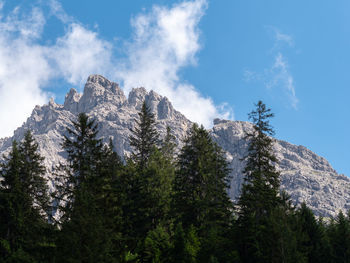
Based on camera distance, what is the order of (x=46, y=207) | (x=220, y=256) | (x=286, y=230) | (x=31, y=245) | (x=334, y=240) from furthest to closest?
(x=334, y=240)
(x=46, y=207)
(x=220, y=256)
(x=286, y=230)
(x=31, y=245)

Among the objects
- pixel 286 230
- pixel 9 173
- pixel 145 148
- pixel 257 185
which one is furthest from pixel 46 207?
pixel 286 230

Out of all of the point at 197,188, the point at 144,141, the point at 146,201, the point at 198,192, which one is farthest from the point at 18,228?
the point at 144,141

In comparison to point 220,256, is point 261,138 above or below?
above

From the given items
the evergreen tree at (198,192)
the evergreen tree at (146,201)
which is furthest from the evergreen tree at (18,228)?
the evergreen tree at (198,192)

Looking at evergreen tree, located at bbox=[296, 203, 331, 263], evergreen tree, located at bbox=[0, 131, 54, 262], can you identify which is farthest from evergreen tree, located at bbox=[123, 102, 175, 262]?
evergreen tree, located at bbox=[296, 203, 331, 263]

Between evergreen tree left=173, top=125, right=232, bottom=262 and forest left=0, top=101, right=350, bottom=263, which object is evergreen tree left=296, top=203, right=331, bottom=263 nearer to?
forest left=0, top=101, right=350, bottom=263

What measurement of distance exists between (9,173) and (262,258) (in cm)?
2034

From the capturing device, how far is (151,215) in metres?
32.5

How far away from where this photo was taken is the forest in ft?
64.1

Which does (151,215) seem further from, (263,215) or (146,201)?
(263,215)

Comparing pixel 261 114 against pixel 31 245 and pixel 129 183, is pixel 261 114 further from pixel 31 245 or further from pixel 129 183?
pixel 31 245

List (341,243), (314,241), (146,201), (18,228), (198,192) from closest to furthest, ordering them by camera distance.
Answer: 1. (18,228)
2. (198,192)
3. (146,201)
4. (314,241)
5. (341,243)

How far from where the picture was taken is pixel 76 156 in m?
28.5

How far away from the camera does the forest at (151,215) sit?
64.1 ft
